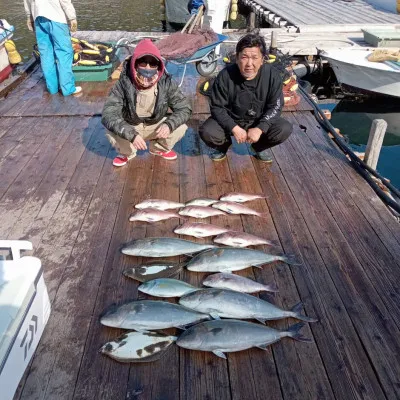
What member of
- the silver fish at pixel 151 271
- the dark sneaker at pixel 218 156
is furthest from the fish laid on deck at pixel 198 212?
the dark sneaker at pixel 218 156

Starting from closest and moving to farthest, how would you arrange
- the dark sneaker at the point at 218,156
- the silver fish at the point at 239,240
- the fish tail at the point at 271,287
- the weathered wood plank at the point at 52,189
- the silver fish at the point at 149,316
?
the silver fish at the point at 149,316, the fish tail at the point at 271,287, the silver fish at the point at 239,240, the weathered wood plank at the point at 52,189, the dark sneaker at the point at 218,156

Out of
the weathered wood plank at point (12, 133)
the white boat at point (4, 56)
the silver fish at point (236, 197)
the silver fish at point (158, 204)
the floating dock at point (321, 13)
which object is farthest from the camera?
the floating dock at point (321, 13)

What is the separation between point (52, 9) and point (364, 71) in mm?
6935

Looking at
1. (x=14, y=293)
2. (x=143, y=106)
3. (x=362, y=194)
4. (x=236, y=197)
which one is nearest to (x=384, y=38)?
(x=362, y=194)

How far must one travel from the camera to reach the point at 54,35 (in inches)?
230

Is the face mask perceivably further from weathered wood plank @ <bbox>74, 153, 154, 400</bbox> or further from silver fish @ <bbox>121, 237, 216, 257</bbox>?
silver fish @ <bbox>121, 237, 216, 257</bbox>

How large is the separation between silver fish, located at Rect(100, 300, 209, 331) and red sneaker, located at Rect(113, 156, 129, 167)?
7.64ft

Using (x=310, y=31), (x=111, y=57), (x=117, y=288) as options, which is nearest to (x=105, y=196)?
(x=117, y=288)

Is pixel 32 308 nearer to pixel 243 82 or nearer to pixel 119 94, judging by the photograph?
pixel 119 94

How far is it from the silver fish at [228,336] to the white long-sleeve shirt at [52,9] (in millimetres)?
5346

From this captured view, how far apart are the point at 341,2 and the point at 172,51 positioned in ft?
46.4

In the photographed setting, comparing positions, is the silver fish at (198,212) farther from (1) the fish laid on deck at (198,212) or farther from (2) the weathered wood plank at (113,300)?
(2) the weathered wood plank at (113,300)

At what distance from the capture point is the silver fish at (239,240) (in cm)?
309

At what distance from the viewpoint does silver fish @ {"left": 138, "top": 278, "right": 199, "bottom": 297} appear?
254 cm
